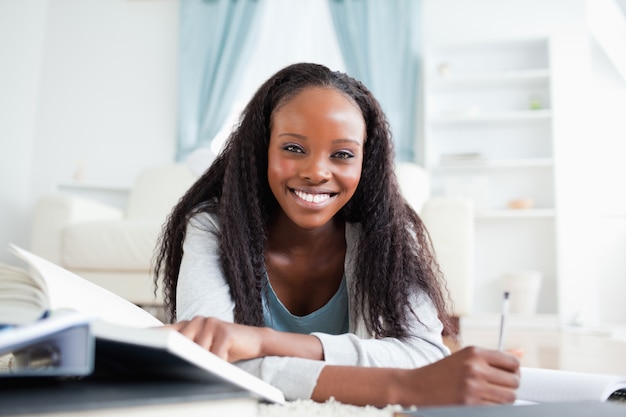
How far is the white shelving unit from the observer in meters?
4.16

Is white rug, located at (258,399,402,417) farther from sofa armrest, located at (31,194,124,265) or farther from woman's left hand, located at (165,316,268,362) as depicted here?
sofa armrest, located at (31,194,124,265)

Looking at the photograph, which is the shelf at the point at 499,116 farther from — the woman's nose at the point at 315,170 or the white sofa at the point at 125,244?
the woman's nose at the point at 315,170

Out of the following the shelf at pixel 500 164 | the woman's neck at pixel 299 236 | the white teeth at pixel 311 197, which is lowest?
the woman's neck at pixel 299 236

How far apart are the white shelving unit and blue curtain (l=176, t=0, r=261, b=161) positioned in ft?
4.57

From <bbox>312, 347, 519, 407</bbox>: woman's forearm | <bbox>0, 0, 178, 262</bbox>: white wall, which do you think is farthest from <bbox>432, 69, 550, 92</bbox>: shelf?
<bbox>312, 347, 519, 407</bbox>: woman's forearm

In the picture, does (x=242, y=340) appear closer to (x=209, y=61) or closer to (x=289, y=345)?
(x=289, y=345)

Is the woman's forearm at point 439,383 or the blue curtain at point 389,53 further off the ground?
the blue curtain at point 389,53

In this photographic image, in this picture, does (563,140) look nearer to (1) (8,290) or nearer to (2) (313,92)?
(2) (313,92)

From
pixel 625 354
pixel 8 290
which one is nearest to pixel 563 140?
pixel 625 354

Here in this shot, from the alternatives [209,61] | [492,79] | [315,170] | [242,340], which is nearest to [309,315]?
[315,170]

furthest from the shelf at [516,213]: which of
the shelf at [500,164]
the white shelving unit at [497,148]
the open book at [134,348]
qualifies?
the open book at [134,348]

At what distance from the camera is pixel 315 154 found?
0.99 meters

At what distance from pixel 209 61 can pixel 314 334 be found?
3.97 m

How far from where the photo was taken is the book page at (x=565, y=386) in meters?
0.71
